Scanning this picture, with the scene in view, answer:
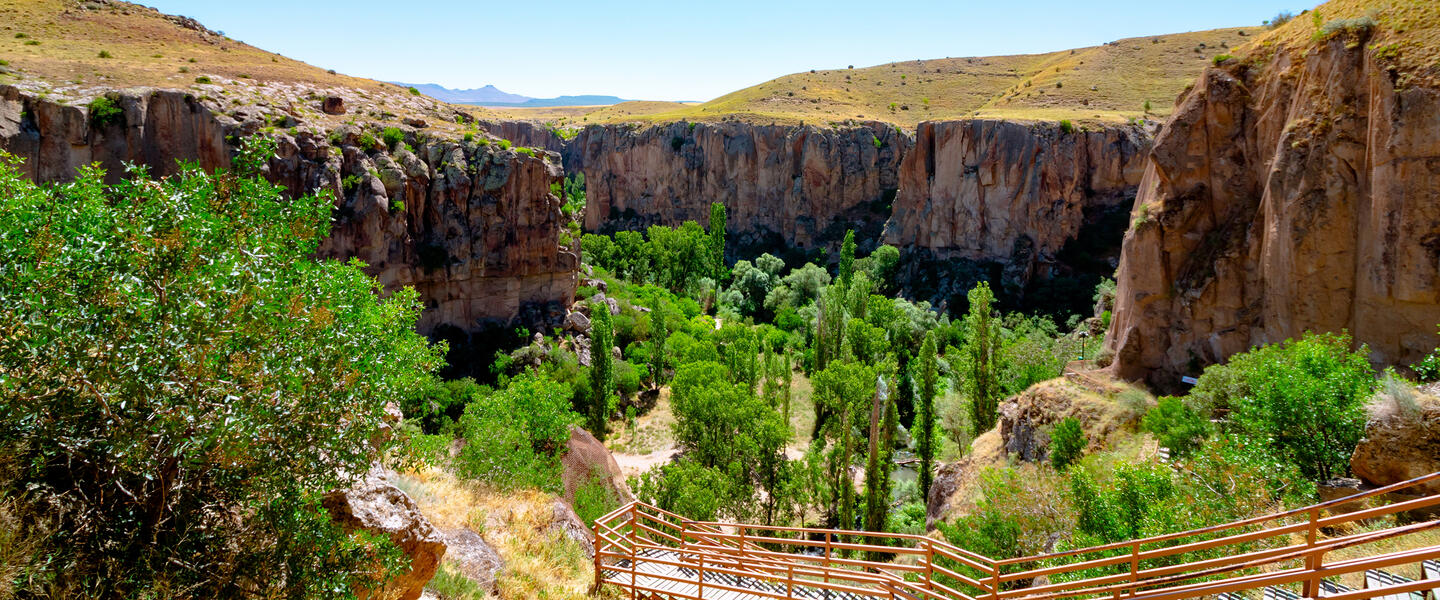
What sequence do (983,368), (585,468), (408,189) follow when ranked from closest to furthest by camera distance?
(585,468) < (983,368) < (408,189)

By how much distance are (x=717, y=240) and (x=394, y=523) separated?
62238mm

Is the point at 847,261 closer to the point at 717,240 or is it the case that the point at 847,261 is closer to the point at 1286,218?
the point at 717,240

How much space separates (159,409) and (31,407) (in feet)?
2.96

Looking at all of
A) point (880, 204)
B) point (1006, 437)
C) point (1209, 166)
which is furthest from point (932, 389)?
point (880, 204)

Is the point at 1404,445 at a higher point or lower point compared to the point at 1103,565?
higher

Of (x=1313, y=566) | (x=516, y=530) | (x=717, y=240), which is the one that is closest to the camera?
(x=1313, y=566)

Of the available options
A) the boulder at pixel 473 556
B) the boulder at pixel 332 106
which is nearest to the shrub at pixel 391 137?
the boulder at pixel 332 106

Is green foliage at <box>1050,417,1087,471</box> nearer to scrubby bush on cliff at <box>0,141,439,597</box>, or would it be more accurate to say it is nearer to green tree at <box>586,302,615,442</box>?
scrubby bush on cliff at <box>0,141,439,597</box>

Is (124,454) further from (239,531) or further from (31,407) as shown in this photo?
(239,531)

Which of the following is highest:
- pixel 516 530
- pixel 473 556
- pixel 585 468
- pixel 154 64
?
pixel 154 64

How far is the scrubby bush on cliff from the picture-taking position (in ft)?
18.0

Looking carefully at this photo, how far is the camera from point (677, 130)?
93125 mm

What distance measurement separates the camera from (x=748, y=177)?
87.5 m

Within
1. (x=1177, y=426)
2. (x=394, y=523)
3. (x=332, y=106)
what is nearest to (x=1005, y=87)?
(x=332, y=106)
